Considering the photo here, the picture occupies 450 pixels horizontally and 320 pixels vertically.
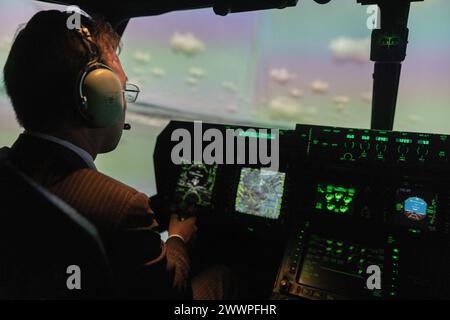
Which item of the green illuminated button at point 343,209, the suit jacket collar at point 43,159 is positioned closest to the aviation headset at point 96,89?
the suit jacket collar at point 43,159

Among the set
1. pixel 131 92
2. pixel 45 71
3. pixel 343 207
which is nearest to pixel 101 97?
pixel 45 71

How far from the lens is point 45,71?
85 centimetres

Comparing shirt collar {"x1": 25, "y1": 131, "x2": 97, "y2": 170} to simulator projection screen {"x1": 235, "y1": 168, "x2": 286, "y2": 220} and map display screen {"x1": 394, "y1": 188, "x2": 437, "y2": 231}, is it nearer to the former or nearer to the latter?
simulator projection screen {"x1": 235, "y1": 168, "x2": 286, "y2": 220}

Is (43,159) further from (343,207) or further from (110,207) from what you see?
(343,207)

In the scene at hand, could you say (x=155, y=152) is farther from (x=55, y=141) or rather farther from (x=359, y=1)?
(x=359, y=1)

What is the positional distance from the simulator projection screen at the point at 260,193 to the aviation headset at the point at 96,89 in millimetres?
738

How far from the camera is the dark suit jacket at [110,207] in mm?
815

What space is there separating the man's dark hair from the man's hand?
0.62 metres

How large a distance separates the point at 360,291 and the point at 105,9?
1588 mm

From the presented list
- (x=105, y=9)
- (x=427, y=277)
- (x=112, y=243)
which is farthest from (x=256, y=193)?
(x=105, y=9)

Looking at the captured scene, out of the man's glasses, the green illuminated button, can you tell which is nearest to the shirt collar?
the man's glasses

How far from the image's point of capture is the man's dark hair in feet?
2.79

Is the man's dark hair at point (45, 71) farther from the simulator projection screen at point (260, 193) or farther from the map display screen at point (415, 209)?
the map display screen at point (415, 209)

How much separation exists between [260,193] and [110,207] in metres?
0.82
